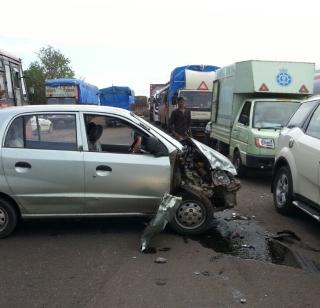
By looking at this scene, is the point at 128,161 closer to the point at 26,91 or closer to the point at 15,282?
the point at 15,282

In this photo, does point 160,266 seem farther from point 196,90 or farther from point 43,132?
point 196,90

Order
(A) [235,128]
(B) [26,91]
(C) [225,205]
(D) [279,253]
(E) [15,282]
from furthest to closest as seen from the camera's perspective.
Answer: (B) [26,91], (A) [235,128], (C) [225,205], (D) [279,253], (E) [15,282]

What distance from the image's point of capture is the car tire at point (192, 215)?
19.8 ft

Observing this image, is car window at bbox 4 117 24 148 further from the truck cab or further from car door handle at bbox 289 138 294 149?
the truck cab

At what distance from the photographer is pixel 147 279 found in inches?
182

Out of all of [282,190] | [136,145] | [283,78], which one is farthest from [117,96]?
[136,145]

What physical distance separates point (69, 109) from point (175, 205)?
5.97ft

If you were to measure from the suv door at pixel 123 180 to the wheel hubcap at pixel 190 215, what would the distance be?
1.07ft

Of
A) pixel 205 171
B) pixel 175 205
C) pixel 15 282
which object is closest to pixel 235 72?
pixel 205 171

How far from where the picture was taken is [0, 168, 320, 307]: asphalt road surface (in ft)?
13.8

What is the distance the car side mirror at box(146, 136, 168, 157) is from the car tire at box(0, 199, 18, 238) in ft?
6.05

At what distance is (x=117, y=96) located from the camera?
40.0 meters

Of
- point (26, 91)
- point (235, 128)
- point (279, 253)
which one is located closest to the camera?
point (279, 253)

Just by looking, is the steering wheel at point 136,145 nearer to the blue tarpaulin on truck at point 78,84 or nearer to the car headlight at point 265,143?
the car headlight at point 265,143
